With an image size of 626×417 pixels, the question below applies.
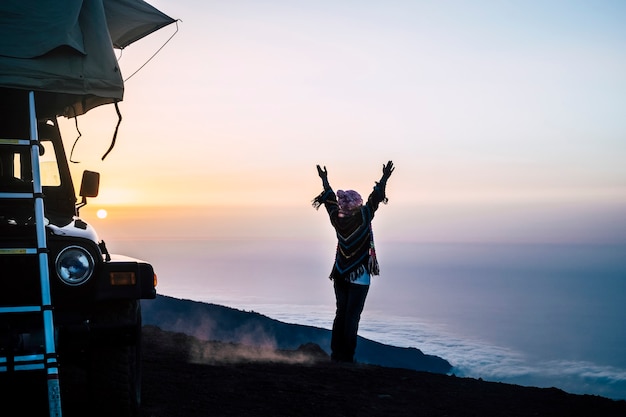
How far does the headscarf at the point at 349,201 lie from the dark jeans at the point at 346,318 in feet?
3.25

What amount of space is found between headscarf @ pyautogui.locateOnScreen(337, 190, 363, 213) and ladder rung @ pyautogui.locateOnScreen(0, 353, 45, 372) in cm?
558

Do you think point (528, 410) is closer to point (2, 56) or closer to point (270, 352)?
point (270, 352)

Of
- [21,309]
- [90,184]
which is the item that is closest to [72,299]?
[21,309]

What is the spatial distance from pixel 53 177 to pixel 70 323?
2.04m

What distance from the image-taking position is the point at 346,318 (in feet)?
33.2

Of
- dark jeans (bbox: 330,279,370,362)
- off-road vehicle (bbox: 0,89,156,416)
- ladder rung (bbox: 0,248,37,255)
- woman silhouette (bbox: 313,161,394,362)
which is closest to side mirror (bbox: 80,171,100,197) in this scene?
off-road vehicle (bbox: 0,89,156,416)

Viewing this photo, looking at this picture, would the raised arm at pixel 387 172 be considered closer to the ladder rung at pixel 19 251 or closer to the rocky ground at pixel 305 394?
the rocky ground at pixel 305 394

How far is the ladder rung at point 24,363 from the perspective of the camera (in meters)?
5.25

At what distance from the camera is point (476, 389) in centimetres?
875

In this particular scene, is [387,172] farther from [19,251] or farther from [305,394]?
[19,251]

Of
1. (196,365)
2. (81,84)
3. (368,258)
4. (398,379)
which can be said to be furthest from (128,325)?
(368,258)

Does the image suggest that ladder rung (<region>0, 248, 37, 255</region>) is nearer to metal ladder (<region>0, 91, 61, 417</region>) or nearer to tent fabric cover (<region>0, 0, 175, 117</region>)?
metal ladder (<region>0, 91, 61, 417</region>)

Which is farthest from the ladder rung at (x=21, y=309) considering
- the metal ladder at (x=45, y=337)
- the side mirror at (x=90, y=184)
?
the side mirror at (x=90, y=184)

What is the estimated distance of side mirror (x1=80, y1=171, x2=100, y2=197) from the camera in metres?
7.09
